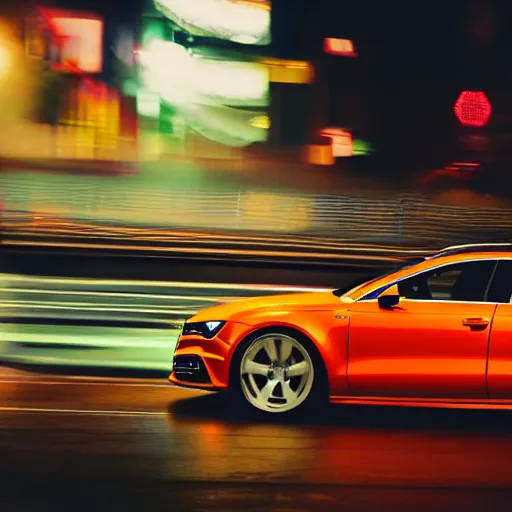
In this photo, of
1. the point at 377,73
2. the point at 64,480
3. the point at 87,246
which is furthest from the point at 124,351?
the point at 64,480

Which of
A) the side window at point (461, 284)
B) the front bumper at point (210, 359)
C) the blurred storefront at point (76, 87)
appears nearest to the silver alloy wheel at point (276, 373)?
the front bumper at point (210, 359)

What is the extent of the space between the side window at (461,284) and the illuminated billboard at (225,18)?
250 inches

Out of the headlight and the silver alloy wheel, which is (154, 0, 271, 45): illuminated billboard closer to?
the headlight

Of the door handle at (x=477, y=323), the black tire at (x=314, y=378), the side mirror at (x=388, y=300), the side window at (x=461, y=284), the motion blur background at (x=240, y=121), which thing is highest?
the motion blur background at (x=240, y=121)

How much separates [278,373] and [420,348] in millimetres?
931

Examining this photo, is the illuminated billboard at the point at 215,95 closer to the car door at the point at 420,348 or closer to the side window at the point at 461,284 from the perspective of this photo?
the side window at the point at 461,284

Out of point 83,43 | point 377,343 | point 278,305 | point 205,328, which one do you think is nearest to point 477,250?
point 377,343

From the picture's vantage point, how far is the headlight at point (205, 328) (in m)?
9.57

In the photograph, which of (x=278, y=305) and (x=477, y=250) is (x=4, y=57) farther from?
(x=477, y=250)

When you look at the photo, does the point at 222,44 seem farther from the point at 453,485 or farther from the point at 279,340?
the point at 453,485

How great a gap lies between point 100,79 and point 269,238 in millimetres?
2574

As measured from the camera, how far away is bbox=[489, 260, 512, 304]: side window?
366 inches

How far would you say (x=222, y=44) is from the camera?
15.4m

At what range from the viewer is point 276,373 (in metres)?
9.42
